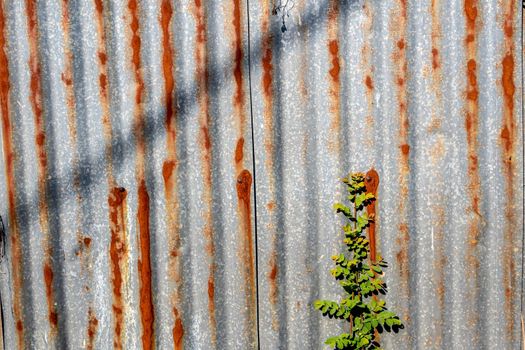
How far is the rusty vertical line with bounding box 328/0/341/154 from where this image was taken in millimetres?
3156

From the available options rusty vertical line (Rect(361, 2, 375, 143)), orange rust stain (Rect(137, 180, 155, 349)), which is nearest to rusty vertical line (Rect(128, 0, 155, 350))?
orange rust stain (Rect(137, 180, 155, 349))

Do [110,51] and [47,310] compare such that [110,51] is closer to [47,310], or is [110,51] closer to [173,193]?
[173,193]

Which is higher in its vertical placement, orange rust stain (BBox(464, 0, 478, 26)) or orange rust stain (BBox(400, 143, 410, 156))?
orange rust stain (BBox(464, 0, 478, 26))

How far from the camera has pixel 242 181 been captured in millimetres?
3223

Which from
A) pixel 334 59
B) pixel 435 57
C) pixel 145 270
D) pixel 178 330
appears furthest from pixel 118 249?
Result: pixel 435 57

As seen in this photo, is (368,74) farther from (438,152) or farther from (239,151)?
(239,151)

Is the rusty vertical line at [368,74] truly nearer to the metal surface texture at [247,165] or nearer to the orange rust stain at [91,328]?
the metal surface texture at [247,165]

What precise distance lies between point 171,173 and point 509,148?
1.46m

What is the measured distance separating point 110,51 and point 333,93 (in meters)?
0.96

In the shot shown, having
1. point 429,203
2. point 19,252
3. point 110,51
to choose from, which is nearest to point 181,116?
point 110,51

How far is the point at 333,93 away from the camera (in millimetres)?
3182

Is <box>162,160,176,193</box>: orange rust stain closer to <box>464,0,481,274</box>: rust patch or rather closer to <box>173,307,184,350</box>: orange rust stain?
<box>173,307,184,350</box>: orange rust stain

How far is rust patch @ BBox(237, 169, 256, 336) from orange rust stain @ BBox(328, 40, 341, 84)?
55 cm

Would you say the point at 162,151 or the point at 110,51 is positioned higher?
the point at 110,51
